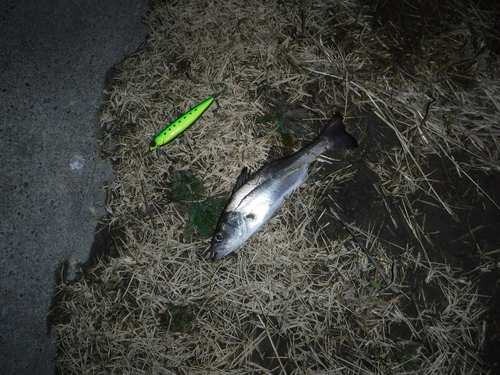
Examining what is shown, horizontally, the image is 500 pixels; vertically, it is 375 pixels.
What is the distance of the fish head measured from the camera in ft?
8.82

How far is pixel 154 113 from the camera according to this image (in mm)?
3105

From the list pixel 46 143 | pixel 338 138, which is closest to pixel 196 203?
pixel 338 138

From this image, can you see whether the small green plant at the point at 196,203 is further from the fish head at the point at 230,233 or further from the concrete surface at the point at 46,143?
the concrete surface at the point at 46,143

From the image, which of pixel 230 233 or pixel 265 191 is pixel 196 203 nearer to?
pixel 230 233

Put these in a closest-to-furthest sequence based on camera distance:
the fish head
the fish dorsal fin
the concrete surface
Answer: the fish head → the fish dorsal fin → the concrete surface

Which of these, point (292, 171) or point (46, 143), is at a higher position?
point (46, 143)

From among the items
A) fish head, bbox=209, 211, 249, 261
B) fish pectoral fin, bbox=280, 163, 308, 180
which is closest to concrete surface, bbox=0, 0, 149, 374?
fish head, bbox=209, 211, 249, 261

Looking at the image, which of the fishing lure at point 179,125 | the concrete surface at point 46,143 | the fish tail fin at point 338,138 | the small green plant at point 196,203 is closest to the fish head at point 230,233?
the small green plant at point 196,203

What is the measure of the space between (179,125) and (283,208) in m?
1.43

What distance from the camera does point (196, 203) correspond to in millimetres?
3021

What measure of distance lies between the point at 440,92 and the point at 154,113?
10.7ft

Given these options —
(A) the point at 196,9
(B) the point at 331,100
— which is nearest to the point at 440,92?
(B) the point at 331,100

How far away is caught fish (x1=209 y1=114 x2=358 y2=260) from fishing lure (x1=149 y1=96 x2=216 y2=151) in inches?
34.4

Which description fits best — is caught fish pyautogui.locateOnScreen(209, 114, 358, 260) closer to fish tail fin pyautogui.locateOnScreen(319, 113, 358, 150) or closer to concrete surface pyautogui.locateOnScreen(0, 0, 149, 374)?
fish tail fin pyautogui.locateOnScreen(319, 113, 358, 150)
